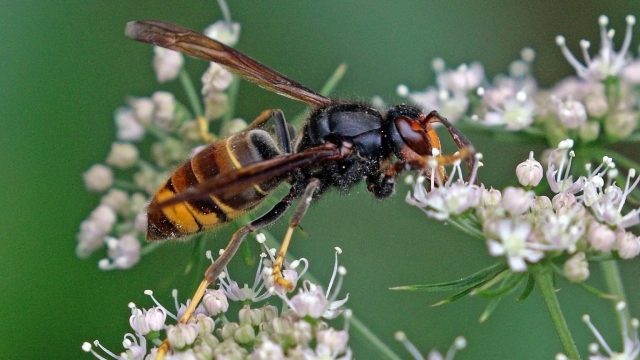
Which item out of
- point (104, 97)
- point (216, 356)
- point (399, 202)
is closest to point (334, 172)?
point (216, 356)

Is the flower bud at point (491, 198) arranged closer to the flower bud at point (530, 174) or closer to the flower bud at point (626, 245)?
the flower bud at point (530, 174)

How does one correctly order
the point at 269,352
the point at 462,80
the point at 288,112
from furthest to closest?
the point at 288,112
the point at 462,80
the point at 269,352

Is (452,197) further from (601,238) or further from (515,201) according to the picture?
(601,238)

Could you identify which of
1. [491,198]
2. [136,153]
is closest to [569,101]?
[491,198]

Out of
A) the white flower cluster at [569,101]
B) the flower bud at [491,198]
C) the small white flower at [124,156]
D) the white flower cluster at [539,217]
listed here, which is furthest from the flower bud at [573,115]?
the small white flower at [124,156]

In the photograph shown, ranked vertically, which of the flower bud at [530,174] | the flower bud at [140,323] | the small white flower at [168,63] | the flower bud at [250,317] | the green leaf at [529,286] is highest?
the small white flower at [168,63]

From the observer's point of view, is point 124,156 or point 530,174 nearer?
point 530,174
